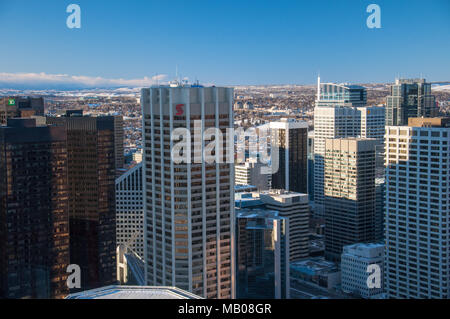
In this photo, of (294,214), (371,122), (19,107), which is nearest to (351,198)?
(294,214)

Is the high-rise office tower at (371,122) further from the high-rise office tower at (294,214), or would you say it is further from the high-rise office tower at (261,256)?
the high-rise office tower at (261,256)

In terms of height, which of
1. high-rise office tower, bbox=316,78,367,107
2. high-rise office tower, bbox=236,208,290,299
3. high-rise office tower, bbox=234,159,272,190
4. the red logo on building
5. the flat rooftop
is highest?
high-rise office tower, bbox=316,78,367,107

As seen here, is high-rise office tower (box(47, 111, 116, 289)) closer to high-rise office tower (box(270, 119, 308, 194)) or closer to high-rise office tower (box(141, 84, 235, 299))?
high-rise office tower (box(141, 84, 235, 299))

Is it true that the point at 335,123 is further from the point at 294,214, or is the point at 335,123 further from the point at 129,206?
the point at 129,206

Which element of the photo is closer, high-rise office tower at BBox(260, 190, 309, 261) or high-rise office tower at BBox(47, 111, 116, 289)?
high-rise office tower at BBox(47, 111, 116, 289)

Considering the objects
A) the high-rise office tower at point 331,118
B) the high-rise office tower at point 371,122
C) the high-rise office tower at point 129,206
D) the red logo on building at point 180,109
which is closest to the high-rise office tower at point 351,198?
the high-rise office tower at point 331,118

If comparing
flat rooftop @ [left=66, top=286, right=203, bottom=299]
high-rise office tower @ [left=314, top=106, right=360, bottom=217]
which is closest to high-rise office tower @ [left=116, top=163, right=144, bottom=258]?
flat rooftop @ [left=66, top=286, right=203, bottom=299]

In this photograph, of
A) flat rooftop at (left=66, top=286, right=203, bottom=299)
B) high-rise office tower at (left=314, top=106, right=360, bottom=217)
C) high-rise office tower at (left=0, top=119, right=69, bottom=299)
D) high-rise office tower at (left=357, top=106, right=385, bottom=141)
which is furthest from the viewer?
high-rise office tower at (left=357, top=106, right=385, bottom=141)
